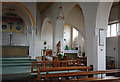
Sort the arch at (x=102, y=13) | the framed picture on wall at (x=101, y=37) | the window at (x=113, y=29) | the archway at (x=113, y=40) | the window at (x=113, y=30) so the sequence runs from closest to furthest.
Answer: the arch at (x=102, y=13), the framed picture on wall at (x=101, y=37), the archway at (x=113, y=40), the window at (x=113, y=29), the window at (x=113, y=30)

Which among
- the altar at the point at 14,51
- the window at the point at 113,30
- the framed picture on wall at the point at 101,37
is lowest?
the altar at the point at 14,51

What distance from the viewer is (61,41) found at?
10445mm

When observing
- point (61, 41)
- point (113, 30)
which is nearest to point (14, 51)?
point (61, 41)

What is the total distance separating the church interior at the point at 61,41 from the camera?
517 cm

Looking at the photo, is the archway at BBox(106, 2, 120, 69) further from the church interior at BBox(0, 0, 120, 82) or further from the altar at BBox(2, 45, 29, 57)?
the altar at BBox(2, 45, 29, 57)

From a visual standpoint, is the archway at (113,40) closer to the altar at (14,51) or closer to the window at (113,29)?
the window at (113,29)

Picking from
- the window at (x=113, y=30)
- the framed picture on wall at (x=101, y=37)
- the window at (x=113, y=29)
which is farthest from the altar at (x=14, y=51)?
the framed picture on wall at (x=101, y=37)

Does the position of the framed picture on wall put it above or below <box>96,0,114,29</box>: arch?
below

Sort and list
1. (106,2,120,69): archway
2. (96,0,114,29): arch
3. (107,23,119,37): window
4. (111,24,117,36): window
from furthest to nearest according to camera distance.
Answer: (111,24,117,36): window → (107,23,119,37): window → (106,2,120,69): archway → (96,0,114,29): arch

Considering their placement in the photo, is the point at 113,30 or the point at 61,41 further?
the point at 113,30

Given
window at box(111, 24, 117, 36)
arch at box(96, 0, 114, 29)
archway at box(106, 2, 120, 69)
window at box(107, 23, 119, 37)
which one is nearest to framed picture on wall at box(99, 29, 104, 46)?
arch at box(96, 0, 114, 29)

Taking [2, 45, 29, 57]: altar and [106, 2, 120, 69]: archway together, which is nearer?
[106, 2, 120, 69]: archway

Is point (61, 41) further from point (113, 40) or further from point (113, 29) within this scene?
point (113, 29)

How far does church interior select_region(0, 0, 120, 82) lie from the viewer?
17.0 ft
